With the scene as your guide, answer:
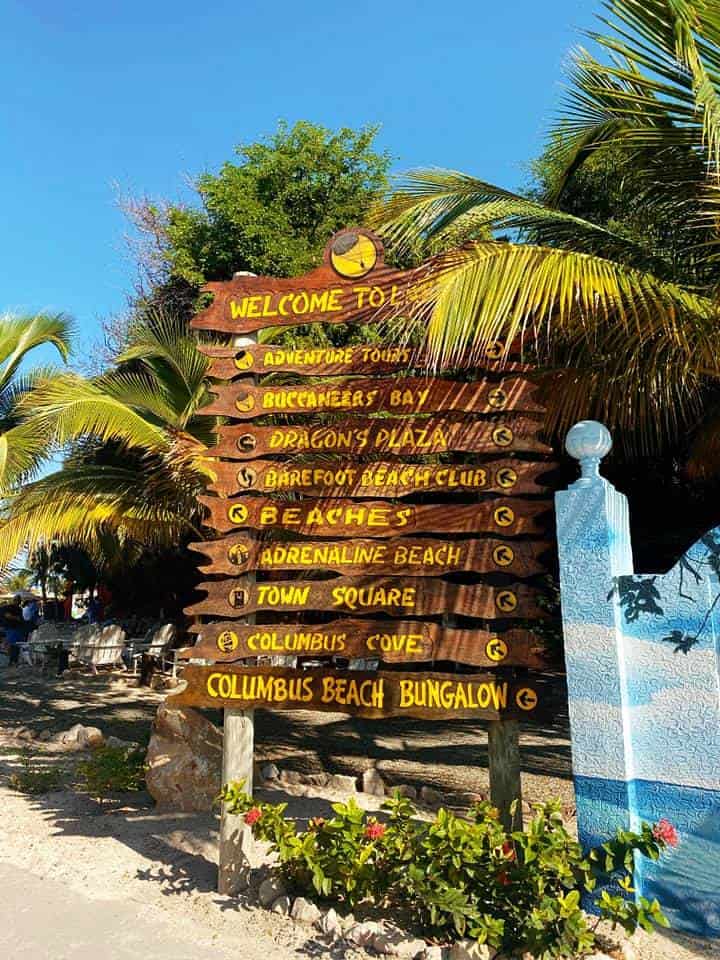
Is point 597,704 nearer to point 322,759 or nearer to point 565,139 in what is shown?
point 565,139

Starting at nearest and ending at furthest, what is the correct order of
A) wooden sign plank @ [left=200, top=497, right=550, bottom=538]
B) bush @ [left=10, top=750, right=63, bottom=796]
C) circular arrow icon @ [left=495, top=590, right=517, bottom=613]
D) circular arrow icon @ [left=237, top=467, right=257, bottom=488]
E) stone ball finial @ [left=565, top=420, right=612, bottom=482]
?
stone ball finial @ [left=565, top=420, right=612, bottom=482] → circular arrow icon @ [left=495, top=590, right=517, bottom=613] → wooden sign plank @ [left=200, top=497, right=550, bottom=538] → circular arrow icon @ [left=237, top=467, right=257, bottom=488] → bush @ [left=10, top=750, right=63, bottom=796]

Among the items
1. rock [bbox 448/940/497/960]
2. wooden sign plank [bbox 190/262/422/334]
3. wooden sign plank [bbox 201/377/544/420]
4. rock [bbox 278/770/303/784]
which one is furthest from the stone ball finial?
rock [bbox 278/770/303/784]

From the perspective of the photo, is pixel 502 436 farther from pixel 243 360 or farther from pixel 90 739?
pixel 90 739

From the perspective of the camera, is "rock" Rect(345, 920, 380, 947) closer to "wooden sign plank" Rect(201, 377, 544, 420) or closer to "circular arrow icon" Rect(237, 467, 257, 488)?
"circular arrow icon" Rect(237, 467, 257, 488)

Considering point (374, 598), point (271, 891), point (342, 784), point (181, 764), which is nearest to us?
point (271, 891)

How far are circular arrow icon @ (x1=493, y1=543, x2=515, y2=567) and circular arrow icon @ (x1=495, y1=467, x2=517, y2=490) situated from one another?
36cm

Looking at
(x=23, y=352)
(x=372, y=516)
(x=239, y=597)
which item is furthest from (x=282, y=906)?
(x=23, y=352)

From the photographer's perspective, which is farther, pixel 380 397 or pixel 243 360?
pixel 243 360

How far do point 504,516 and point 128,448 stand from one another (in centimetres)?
470

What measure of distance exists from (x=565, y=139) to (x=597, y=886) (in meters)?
5.26

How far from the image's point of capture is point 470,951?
3838 millimetres

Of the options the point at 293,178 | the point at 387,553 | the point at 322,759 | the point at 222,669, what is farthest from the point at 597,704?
the point at 293,178

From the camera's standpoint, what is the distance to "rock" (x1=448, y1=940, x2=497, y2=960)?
3834 mm

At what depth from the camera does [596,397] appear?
606cm
